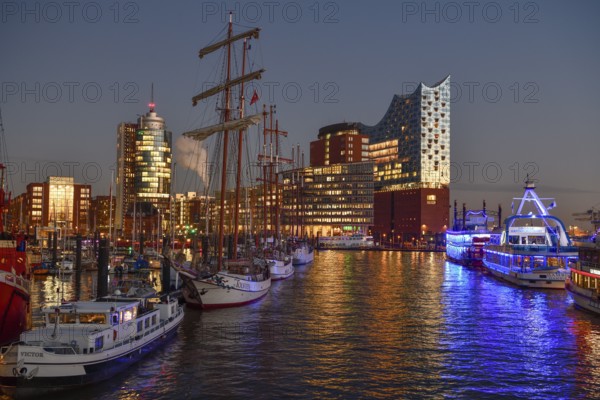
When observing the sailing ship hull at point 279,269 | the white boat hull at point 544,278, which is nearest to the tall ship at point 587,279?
the white boat hull at point 544,278

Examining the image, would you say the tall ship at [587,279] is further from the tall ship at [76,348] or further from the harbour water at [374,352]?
the tall ship at [76,348]

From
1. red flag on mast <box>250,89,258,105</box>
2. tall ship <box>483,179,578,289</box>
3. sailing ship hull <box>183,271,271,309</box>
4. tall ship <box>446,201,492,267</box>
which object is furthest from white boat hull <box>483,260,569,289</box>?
tall ship <box>446,201,492,267</box>

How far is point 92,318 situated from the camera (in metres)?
28.8

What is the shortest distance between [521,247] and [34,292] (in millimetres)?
58049

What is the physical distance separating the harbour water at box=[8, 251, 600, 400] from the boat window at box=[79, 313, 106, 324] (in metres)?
2.89

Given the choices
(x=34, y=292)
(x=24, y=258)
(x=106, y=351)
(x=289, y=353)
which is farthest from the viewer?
(x=34, y=292)

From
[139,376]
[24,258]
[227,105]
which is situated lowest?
[139,376]

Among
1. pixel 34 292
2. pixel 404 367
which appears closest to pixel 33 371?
pixel 404 367

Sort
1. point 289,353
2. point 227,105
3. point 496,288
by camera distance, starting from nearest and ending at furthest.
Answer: point 289,353, point 227,105, point 496,288

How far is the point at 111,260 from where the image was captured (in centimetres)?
9525

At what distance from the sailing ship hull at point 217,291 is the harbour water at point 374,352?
3.15 feet

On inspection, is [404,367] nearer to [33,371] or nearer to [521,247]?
[33,371]

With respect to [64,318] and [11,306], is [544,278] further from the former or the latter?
[11,306]

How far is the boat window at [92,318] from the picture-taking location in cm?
2866
